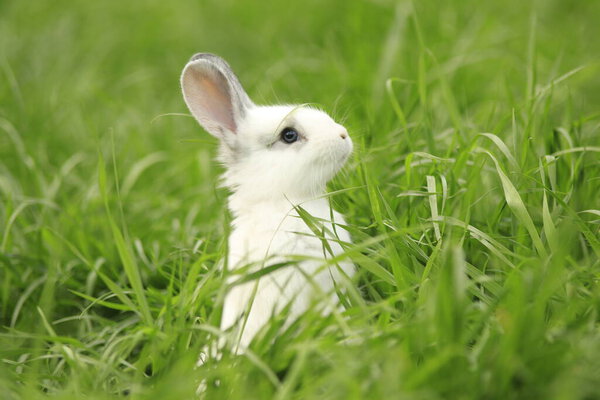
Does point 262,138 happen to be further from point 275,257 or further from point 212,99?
point 275,257

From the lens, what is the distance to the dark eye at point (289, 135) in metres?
3.47

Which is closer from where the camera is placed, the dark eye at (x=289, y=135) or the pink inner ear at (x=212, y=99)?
the dark eye at (x=289, y=135)

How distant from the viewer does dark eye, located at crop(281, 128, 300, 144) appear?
11.4 ft

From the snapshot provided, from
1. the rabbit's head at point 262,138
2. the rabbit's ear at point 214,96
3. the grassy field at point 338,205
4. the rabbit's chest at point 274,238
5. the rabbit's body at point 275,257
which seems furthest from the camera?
the rabbit's ear at point 214,96

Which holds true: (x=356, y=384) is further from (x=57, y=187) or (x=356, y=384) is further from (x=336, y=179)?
(x=57, y=187)

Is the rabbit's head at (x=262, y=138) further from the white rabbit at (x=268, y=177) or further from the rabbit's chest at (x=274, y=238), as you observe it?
the rabbit's chest at (x=274, y=238)

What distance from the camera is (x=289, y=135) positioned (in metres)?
3.48

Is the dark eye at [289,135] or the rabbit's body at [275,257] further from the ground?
the dark eye at [289,135]

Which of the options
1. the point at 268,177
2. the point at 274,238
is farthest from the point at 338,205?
the point at 274,238

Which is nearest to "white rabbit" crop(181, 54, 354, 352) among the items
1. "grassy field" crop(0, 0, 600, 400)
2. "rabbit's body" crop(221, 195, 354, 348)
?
"rabbit's body" crop(221, 195, 354, 348)

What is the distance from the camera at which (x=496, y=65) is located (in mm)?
5625

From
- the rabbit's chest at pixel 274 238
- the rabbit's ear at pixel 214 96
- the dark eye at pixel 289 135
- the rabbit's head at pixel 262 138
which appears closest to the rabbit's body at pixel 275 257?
the rabbit's chest at pixel 274 238

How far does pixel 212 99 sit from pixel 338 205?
0.82 meters

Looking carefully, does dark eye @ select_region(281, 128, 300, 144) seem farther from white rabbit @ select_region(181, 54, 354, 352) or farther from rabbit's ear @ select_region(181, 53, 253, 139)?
rabbit's ear @ select_region(181, 53, 253, 139)
